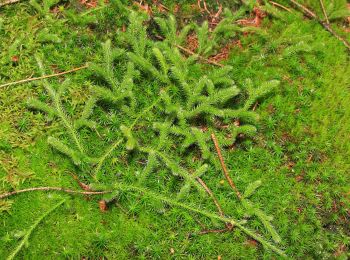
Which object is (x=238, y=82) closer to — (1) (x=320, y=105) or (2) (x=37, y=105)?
(1) (x=320, y=105)

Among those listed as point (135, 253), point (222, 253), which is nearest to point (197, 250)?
point (222, 253)

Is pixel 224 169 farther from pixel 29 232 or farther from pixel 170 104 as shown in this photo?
pixel 29 232

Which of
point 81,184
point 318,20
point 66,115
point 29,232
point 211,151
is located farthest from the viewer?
point 318,20

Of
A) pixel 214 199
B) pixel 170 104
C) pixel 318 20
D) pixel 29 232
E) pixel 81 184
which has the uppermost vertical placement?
pixel 318 20

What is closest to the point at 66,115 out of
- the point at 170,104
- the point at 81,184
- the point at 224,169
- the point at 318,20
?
the point at 81,184

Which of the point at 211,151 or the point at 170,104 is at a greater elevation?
the point at 170,104

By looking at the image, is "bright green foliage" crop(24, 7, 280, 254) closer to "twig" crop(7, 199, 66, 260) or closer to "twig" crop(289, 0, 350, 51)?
"twig" crop(7, 199, 66, 260)

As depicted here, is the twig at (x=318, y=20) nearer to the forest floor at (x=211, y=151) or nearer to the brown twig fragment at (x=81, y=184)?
the forest floor at (x=211, y=151)

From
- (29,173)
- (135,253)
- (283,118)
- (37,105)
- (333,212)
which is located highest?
(283,118)

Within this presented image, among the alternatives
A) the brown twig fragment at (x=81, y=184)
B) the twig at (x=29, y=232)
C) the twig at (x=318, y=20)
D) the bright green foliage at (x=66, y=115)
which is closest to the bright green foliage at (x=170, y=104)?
the bright green foliage at (x=66, y=115)
